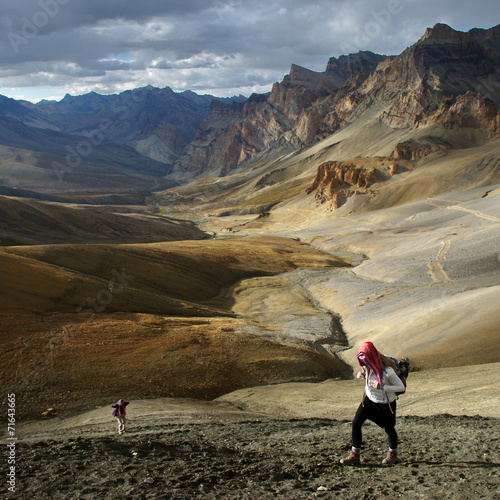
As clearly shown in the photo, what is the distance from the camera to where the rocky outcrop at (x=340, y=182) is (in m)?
136

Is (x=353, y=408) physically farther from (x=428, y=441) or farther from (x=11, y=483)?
(x=11, y=483)

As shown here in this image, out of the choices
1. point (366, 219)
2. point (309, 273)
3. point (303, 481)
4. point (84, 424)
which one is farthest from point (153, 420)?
point (366, 219)

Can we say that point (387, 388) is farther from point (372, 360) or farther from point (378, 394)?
point (372, 360)

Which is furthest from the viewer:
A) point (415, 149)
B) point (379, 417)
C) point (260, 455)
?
point (415, 149)

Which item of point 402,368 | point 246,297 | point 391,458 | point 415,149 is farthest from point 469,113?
point 391,458

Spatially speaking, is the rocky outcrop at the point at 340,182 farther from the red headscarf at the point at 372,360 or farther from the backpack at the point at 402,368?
the red headscarf at the point at 372,360

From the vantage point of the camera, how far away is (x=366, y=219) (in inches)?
4577

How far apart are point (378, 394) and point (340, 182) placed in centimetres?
13875

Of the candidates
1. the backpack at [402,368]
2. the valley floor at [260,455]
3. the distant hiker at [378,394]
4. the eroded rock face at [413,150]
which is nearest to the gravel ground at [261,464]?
the valley floor at [260,455]

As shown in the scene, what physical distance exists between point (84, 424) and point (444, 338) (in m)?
22.4

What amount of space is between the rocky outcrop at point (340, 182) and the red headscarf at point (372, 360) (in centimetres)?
12846

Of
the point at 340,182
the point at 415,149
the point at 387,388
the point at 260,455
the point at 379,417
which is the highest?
the point at 415,149

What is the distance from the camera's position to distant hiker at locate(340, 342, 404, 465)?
9578 mm

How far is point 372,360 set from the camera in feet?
31.6
